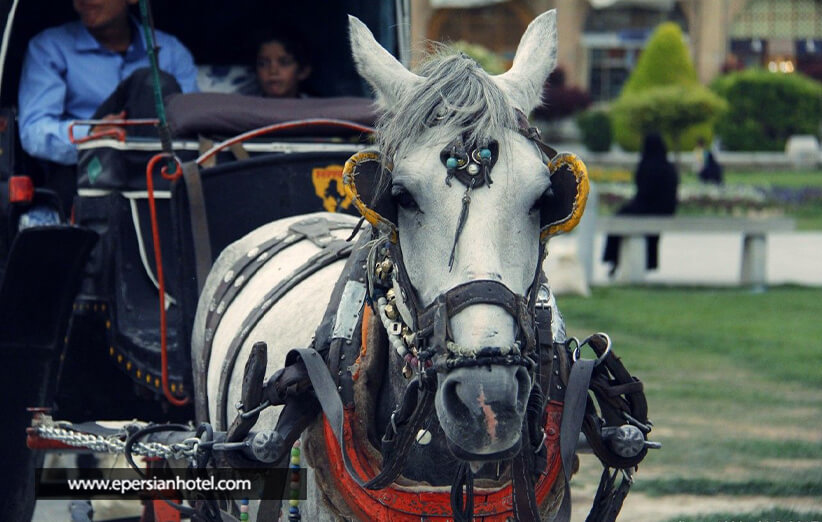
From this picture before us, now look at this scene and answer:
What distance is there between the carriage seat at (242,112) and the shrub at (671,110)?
24.1 meters

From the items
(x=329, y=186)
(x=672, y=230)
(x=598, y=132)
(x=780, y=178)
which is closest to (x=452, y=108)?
(x=329, y=186)

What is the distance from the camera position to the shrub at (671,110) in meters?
28.4

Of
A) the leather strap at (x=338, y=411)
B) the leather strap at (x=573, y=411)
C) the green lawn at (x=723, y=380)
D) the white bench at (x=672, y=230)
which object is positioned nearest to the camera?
the leather strap at (x=338, y=411)

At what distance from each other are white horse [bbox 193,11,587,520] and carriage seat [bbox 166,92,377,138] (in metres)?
1.63

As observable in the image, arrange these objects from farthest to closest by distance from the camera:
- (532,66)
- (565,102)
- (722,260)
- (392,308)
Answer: (565,102) < (722,260) < (532,66) < (392,308)

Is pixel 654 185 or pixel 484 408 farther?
pixel 654 185

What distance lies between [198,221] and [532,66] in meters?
1.77

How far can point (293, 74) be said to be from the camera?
5789 millimetres

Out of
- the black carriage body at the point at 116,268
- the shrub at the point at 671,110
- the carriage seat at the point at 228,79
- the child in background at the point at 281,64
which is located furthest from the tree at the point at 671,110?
the black carriage body at the point at 116,268

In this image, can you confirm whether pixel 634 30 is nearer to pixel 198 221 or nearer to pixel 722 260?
pixel 722 260

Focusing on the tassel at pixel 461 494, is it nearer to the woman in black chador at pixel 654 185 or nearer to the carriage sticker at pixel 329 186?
the carriage sticker at pixel 329 186

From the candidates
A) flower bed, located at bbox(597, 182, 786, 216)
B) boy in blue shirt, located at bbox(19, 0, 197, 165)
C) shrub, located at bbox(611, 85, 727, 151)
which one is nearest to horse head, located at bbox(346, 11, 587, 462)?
boy in blue shirt, located at bbox(19, 0, 197, 165)

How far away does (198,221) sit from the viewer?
4719 millimetres

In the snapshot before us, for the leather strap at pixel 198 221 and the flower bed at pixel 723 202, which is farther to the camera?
the flower bed at pixel 723 202
